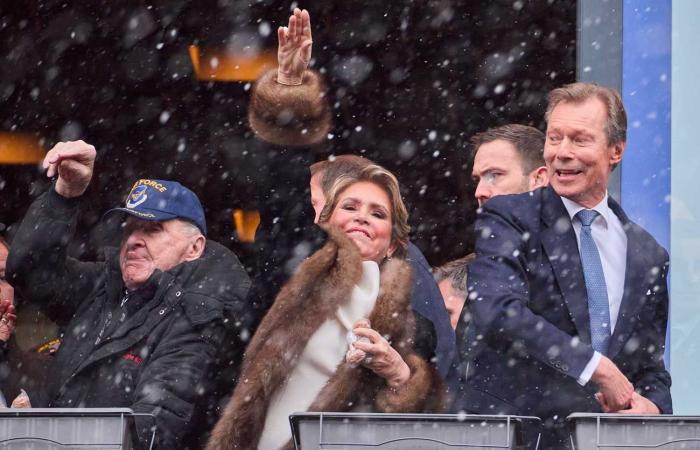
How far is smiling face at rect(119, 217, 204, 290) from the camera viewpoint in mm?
4961

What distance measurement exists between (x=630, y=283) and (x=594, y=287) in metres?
0.13

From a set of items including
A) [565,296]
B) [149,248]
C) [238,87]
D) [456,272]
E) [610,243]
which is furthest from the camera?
[238,87]

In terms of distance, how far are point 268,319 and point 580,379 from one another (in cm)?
112

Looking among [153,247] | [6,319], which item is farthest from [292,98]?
[6,319]

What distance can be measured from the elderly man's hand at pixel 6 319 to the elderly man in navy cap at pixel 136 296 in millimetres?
317

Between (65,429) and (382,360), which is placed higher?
(382,360)

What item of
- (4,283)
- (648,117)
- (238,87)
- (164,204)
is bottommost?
(4,283)

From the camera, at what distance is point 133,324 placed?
4.75 m

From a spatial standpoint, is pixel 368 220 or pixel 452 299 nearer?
pixel 368 220

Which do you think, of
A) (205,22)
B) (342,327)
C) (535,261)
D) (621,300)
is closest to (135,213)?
(342,327)

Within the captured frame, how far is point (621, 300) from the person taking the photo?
4.71 meters

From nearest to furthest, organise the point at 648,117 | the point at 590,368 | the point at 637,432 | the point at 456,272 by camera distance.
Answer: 1. the point at 637,432
2. the point at 590,368
3. the point at 456,272
4. the point at 648,117

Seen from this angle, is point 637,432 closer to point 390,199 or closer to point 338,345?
point 338,345

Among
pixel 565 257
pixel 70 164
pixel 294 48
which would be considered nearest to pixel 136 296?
pixel 70 164
